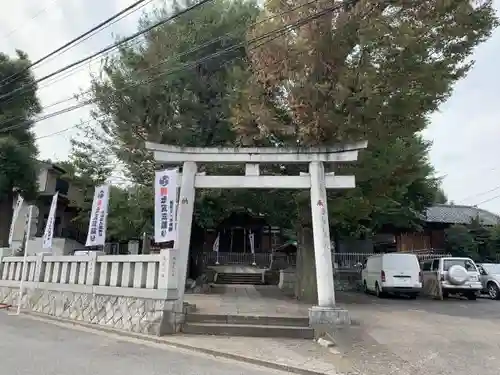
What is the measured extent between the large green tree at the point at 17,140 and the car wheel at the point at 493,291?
2272 centimetres

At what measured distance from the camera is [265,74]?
12750 millimetres

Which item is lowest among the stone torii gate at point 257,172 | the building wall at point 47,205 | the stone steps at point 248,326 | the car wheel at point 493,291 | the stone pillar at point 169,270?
the stone steps at point 248,326

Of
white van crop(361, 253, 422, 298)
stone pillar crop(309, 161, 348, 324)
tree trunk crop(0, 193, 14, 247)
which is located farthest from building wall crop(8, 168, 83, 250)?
stone pillar crop(309, 161, 348, 324)

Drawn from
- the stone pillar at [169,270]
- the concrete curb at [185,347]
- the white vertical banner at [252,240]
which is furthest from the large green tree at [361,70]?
the white vertical banner at [252,240]

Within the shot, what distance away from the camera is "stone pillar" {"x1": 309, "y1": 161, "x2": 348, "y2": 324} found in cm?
977

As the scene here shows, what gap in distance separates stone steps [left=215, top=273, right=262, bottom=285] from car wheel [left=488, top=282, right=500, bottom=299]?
433 inches

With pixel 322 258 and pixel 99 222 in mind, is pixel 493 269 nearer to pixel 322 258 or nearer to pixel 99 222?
pixel 322 258

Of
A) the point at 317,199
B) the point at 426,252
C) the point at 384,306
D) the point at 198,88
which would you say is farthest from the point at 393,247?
the point at 317,199

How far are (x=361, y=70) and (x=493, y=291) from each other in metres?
12.6

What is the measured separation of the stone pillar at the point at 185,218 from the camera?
10.2 meters

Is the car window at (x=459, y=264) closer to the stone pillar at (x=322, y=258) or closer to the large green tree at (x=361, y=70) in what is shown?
the large green tree at (x=361, y=70)

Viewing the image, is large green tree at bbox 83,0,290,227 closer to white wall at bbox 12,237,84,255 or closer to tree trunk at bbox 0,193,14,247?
white wall at bbox 12,237,84,255

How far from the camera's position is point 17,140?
22641mm

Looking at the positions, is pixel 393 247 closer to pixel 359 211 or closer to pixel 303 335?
pixel 359 211
